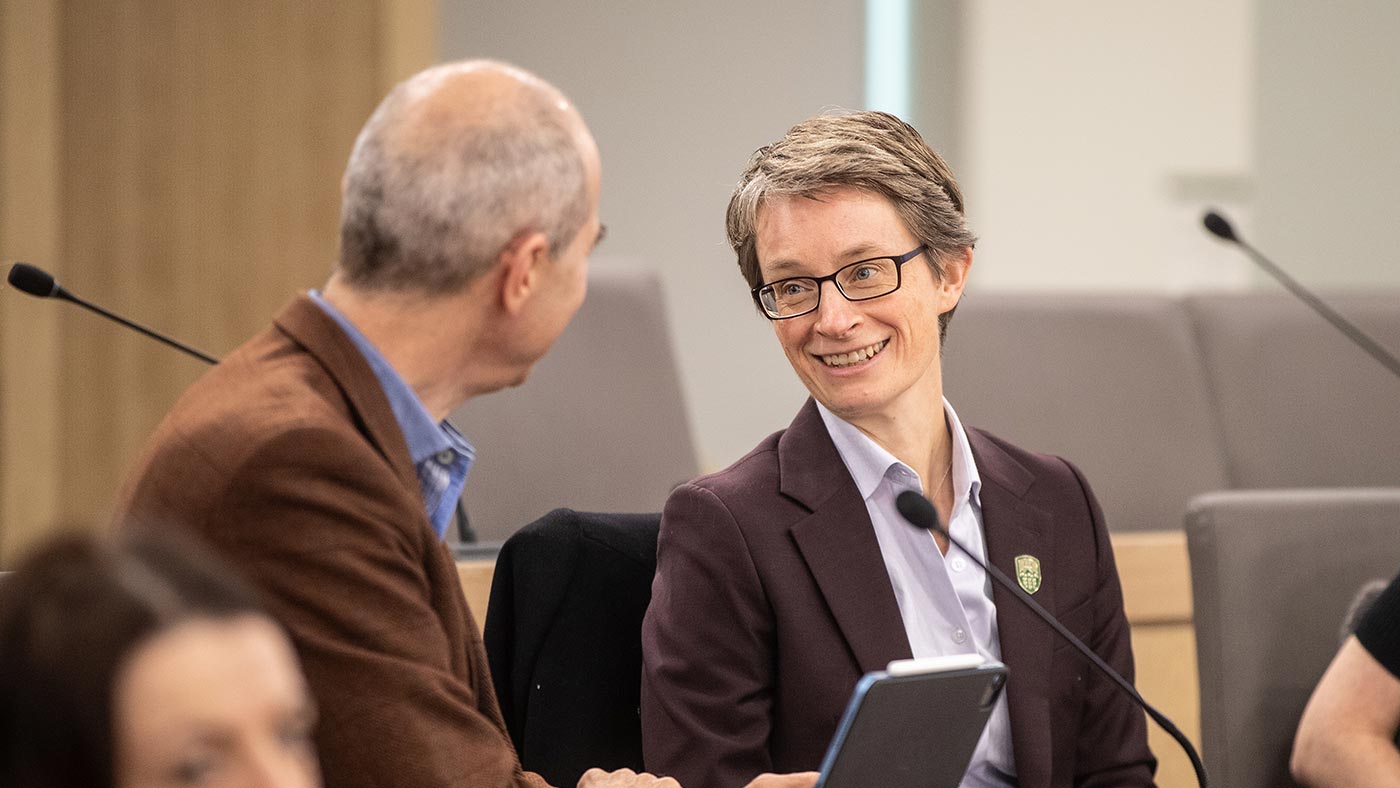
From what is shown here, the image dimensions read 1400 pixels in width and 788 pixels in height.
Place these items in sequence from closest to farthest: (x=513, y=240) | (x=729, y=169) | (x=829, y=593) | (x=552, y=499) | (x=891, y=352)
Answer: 1. (x=513, y=240)
2. (x=829, y=593)
3. (x=891, y=352)
4. (x=552, y=499)
5. (x=729, y=169)

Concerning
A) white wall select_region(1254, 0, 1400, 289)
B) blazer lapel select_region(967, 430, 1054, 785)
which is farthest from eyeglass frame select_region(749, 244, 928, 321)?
white wall select_region(1254, 0, 1400, 289)

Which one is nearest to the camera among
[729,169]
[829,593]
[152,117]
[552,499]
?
[829,593]

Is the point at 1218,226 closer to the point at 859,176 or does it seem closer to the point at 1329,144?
A: the point at 859,176

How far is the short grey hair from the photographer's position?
1.68 metres

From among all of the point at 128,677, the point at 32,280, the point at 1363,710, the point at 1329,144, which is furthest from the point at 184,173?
the point at 128,677

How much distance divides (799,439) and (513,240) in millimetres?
585

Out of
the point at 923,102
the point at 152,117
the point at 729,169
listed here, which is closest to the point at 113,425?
the point at 152,117

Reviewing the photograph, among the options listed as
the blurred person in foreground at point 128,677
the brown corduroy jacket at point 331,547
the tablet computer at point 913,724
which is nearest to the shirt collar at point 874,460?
the tablet computer at point 913,724

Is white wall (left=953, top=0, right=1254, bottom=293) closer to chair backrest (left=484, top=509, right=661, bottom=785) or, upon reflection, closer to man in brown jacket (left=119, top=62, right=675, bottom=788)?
chair backrest (left=484, top=509, right=661, bottom=785)

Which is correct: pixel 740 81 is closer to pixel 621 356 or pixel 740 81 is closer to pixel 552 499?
pixel 621 356

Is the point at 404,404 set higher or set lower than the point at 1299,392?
higher

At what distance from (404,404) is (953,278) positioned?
777mm

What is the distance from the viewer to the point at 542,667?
1.59 m

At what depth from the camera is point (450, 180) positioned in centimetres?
118
